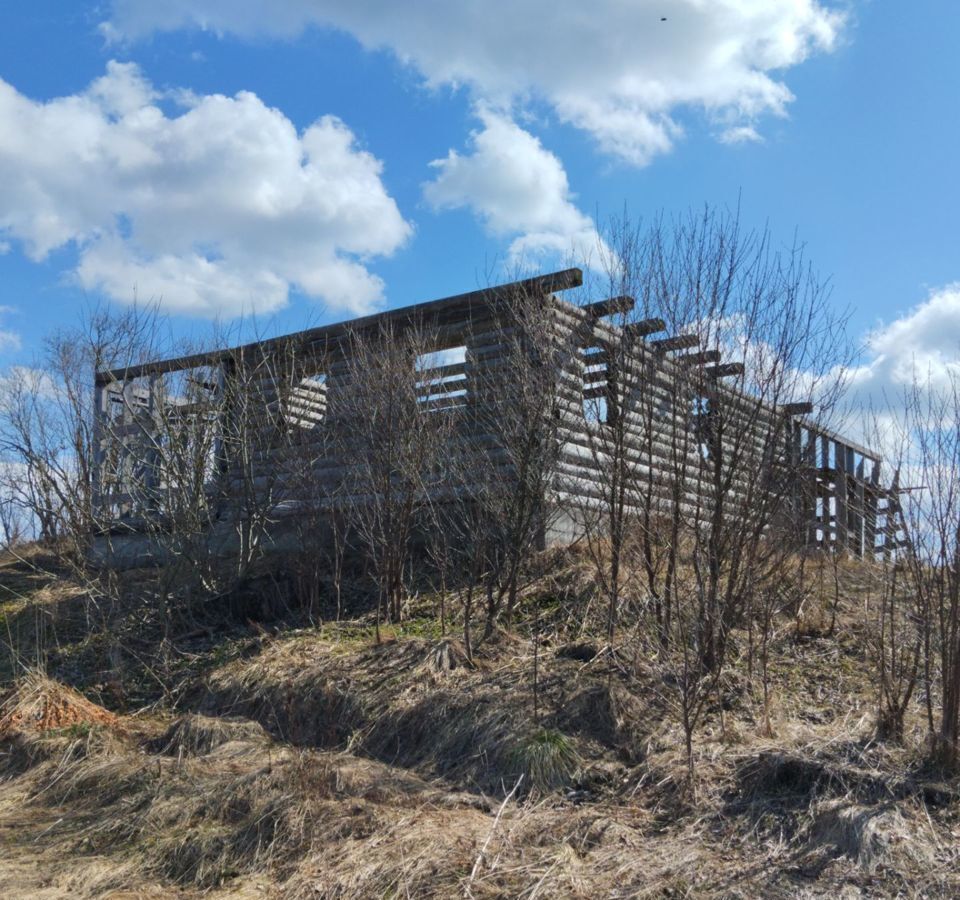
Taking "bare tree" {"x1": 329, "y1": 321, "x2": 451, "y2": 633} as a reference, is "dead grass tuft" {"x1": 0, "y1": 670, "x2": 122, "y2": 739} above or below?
below

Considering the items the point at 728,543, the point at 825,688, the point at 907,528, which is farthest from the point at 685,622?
the point at 907,528

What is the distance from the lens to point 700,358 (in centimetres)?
732

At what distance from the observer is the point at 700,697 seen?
19.8ft

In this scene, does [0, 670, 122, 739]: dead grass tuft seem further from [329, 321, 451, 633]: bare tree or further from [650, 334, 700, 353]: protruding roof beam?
[650, 334, 700, 353]: protruding roof beam

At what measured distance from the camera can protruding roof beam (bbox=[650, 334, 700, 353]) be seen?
24.0 ft

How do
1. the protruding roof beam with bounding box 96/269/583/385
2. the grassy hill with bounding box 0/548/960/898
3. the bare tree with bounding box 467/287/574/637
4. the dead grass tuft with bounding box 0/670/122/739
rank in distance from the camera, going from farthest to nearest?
1. the protruding roof beam with bounding box 96/269/583/385
2. the bare tree with bounding box 467/287/574/637
3. the dead grass tuft with bounding box 0/670/122/739
4. the grassy hill with bounding box 0/548/960/898

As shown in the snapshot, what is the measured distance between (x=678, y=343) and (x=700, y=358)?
22 cm

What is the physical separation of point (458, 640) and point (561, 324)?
3.26 metres

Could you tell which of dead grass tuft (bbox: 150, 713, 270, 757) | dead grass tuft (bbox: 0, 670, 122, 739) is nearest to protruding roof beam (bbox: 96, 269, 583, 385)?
dead grass tuft (bbox: 0, 670, 122, 739)

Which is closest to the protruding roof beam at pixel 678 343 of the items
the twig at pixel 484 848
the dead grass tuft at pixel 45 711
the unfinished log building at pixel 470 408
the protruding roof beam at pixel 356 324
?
the unfinished log building at pixel 470 408

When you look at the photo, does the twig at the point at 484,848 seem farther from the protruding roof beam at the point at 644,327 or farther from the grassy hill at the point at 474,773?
the protruding roof beam at the point at 644,327

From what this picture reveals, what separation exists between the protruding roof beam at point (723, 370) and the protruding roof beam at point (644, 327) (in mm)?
515

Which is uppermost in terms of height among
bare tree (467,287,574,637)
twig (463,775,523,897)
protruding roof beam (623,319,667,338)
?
protruding roof beam (623,319,667,338)

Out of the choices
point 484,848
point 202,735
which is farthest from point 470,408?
point 484,848
